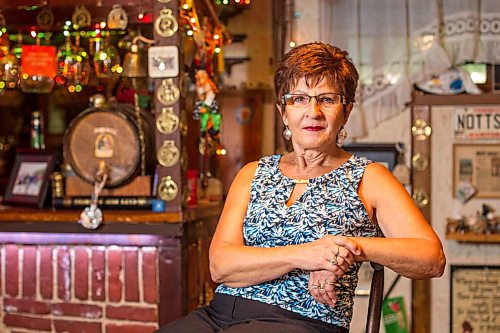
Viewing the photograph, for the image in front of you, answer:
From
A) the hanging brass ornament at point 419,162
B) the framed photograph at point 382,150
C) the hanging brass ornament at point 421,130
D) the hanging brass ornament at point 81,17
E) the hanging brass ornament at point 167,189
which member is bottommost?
the hanging brass ornament at point 167,189

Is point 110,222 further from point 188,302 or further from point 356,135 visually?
point 356,135

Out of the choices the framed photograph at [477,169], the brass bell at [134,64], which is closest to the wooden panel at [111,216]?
the brass bell at [134,64]

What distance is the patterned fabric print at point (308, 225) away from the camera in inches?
90.7

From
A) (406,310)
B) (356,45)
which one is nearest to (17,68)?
(356,45)

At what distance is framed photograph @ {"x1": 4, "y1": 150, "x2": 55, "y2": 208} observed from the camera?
4.01m

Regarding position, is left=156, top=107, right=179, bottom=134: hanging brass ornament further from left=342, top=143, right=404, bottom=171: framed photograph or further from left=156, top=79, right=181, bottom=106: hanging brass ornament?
left=342, top=143, right=404, bottom=171: framed photograph

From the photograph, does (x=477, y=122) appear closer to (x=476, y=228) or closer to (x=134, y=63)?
(x=476, y=228)

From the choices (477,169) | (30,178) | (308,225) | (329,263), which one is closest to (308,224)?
(308,225)

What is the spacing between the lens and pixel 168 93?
3633mm

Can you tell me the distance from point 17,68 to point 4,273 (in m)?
0.98

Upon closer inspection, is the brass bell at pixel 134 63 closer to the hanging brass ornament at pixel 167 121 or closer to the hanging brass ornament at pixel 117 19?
the hanging brass ornament at pixel 117 19

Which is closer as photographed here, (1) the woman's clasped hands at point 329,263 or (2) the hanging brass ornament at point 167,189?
(1) the woman's clasped hands at point 329,263

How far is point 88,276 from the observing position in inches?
147

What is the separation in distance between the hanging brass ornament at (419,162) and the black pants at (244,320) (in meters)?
2.36
